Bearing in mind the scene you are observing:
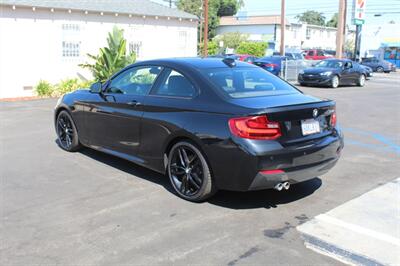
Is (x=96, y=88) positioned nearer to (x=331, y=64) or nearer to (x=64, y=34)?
(x=64, y=34)

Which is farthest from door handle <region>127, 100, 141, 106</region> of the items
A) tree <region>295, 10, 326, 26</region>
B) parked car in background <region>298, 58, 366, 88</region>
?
tree <region>295, 10, 326, 26</region>

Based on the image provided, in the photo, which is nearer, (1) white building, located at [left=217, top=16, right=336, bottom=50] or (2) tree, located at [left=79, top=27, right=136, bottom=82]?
(2) tree, located at [left=79, top=27, right=136, bottom=82]

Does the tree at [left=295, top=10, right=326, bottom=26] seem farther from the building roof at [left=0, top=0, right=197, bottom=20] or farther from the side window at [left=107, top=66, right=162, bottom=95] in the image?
the side window at [left=107, top=66, right=162, bottom=95]

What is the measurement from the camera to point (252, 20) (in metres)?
67.6

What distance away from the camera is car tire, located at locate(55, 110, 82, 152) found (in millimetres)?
7211

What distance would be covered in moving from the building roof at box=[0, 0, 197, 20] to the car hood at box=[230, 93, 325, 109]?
13313 mm

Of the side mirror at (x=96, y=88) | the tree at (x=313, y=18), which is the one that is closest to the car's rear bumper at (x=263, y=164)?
the side mirror at (x=96, y=88)

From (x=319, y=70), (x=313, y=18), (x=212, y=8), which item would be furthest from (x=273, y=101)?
(x=313, y=18)

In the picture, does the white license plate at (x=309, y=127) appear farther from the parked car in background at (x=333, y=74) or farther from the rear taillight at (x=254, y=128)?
the parked car in background at (x=333, y=74)

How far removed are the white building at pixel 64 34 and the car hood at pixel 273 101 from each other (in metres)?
13.3

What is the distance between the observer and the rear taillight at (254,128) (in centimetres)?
450

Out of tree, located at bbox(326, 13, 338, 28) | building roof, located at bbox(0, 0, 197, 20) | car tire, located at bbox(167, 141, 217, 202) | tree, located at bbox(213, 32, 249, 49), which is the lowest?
car tire, located at bbox(167, 141, 217, 202)

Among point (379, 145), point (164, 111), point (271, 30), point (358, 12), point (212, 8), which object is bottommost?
point (379, 145)

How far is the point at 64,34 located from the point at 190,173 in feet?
46.1
